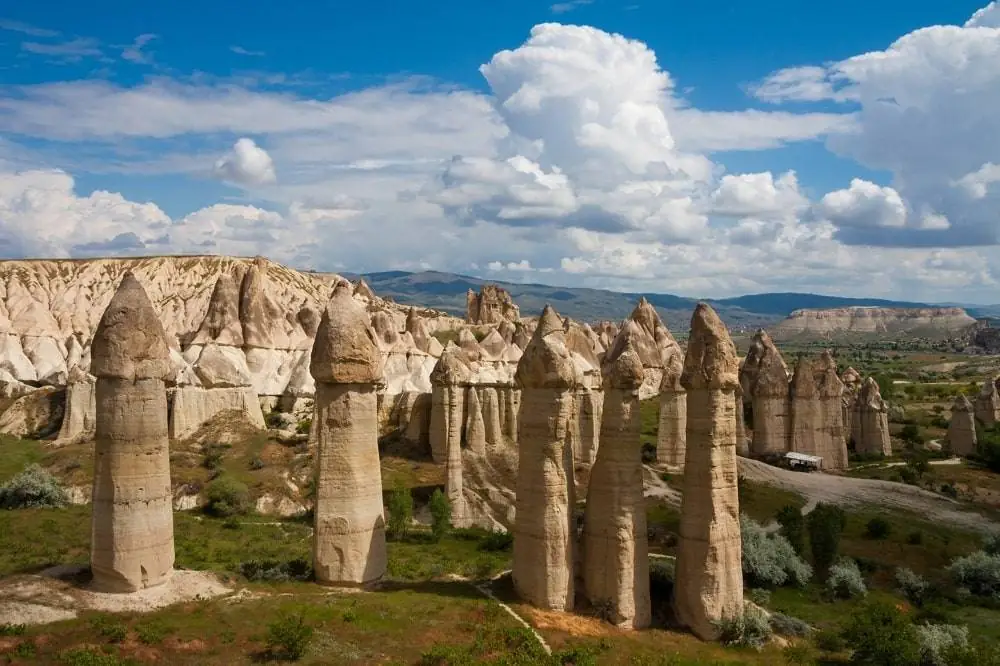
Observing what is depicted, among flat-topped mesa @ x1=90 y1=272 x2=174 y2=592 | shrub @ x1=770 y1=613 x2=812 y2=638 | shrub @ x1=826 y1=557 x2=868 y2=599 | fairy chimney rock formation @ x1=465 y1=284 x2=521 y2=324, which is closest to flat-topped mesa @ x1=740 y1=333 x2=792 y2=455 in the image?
shrub @ x1=826 y1=557 x2=868 y2=599

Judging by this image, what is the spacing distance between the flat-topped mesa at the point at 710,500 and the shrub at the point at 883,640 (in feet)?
11.1

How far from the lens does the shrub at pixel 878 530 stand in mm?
39219

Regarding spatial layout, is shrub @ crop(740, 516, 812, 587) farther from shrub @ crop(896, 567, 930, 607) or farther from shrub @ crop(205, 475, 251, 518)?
shrub @ crop(205, 475, 251, 518)

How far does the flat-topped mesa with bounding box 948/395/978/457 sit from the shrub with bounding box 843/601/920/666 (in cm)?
4673

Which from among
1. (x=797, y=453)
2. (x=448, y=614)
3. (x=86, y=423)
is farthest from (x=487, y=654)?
(x=86, y=423)

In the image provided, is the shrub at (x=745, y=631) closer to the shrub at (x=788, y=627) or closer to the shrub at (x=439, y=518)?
the shrub at (x=788, y=627)

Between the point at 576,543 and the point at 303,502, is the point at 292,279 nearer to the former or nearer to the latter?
the point at 303,502

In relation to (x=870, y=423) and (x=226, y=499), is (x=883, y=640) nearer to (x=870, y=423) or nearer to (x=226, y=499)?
(x=226, y=499)

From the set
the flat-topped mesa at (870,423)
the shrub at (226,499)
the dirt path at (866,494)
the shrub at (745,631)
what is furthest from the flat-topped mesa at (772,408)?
the shrub at (226,499)

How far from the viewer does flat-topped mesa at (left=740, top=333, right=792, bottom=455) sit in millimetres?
55219

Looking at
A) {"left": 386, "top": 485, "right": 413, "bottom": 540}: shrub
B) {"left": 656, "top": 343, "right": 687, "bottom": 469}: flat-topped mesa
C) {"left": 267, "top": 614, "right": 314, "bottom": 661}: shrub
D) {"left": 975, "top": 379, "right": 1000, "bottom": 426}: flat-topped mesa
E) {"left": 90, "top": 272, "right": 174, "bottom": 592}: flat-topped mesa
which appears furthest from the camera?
{"left": 975, "top": 379, "right": 1000, "bottom": 426}: flat-topped mesa

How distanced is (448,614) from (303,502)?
914 inches

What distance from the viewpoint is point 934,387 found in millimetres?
111500

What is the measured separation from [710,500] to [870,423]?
45950 mm
